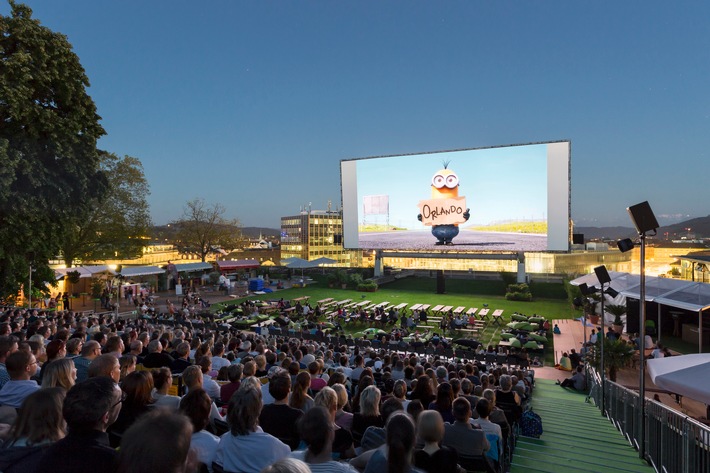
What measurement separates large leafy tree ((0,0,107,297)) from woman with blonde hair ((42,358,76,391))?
13560 millimetres

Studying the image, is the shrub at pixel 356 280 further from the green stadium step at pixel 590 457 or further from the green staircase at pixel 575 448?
the green stadium step at pixel 590 457

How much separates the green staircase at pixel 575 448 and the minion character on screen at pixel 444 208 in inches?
991

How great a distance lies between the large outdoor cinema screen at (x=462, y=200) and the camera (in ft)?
101

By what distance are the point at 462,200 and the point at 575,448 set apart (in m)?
28.7

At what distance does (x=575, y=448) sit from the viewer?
6.15 m

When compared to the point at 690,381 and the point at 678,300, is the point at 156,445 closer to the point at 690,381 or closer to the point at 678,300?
the point at 690,381

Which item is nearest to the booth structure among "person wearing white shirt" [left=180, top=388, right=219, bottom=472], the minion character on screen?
the minion character on screen

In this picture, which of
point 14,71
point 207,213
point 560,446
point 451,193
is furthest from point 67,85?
point 207,213

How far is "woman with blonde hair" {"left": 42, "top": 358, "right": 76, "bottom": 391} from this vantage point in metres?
3.04

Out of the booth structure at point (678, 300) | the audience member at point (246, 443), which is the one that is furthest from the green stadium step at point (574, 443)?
the booth structure at point (678, 300)

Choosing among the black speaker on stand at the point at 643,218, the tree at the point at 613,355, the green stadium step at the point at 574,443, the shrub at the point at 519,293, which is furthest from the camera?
the shrub at the point at 519,293

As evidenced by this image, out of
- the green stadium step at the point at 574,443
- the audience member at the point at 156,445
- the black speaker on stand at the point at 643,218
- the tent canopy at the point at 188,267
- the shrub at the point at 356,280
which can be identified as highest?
the black speaker on stand at the point at 643,218

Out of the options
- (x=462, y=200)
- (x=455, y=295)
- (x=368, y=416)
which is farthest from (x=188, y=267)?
(x=368, y=416)

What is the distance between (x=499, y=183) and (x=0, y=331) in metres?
31.4
